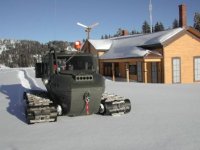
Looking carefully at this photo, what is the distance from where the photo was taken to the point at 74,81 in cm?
933

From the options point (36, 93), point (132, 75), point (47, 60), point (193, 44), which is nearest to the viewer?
point (47, 60)

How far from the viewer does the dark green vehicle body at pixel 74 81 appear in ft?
30.9

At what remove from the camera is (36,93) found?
40.3 feet

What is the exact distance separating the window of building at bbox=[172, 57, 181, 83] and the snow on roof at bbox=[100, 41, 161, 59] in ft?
6.67

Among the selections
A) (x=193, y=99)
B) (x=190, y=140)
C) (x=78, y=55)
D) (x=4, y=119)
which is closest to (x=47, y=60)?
(x=78, y=55)

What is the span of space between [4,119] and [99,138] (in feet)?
14.6

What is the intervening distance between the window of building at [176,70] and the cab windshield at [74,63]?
18615mm

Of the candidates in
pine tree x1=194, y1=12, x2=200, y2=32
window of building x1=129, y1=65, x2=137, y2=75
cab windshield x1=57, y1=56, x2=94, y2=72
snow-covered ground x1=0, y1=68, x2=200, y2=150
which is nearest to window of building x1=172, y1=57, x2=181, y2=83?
window of building x1=129, y1=65, x2=137, y2=75

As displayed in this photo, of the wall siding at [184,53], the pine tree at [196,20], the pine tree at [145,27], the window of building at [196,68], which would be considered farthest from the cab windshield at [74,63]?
the pine tree at [145,27]

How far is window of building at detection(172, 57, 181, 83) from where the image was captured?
90.8 feet

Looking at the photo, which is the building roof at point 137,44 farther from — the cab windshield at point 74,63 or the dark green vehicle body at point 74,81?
the dark green vehicle body at point 74,81

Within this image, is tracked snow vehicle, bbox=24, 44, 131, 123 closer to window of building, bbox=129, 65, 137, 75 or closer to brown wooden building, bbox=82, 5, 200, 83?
brown wooden building, bbox=82, 5, 200, 83

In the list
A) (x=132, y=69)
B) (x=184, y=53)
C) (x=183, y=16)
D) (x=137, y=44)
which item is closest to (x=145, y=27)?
(x=137, y=44)

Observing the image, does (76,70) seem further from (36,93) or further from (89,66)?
(36,93)
